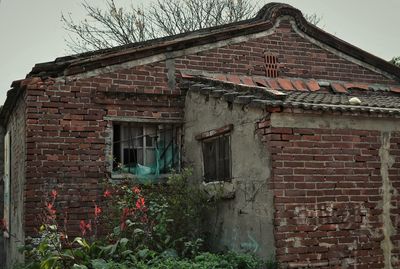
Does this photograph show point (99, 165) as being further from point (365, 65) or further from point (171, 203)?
point (365, 65)

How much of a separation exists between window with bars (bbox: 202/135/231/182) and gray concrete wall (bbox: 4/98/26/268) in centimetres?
328

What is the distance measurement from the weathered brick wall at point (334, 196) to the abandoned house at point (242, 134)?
0.02m

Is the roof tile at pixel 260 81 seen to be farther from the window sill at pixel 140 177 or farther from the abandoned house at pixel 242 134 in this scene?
the window sill at pixel 140 177

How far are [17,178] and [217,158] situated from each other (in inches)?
182

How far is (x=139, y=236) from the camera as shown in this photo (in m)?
8.02

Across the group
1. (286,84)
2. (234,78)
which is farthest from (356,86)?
(234,78)

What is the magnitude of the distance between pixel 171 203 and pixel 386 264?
3557mm

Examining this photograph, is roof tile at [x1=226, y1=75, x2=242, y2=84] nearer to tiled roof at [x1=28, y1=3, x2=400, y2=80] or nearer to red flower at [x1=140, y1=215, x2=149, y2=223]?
tiled roof at [x1=28, y1=3, x2=400, y2=80]

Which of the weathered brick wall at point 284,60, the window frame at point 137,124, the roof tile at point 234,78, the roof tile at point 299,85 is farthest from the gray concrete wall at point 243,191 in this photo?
the roof tile at point 299,85

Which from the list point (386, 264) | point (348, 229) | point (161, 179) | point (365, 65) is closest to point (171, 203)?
point (161, 179)

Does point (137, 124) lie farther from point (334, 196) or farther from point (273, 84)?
point (334, 196)

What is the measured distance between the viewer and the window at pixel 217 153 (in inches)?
324

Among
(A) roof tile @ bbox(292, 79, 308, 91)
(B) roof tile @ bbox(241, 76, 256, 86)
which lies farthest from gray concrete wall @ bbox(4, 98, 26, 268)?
(A) roof tile @ bbox(292, 79, 308, 91)

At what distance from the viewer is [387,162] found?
25.3 ft
